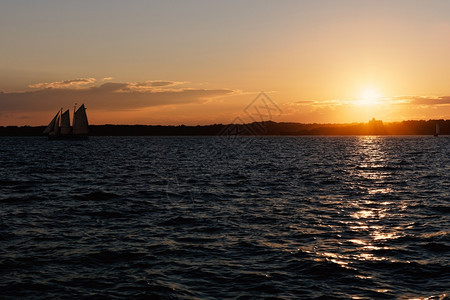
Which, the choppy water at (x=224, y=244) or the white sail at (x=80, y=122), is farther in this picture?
the white sail at (x=80, y=122)

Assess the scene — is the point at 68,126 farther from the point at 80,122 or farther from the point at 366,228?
the point at 366,228

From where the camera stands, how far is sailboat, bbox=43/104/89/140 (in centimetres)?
17550

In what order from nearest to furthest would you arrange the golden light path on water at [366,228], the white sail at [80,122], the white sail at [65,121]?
1. the golden light path on water at [366,228]
2. the white sail at [80,122]
3. the white sail at [65,121]

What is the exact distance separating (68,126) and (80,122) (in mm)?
7814

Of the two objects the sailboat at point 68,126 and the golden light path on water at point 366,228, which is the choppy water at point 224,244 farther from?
the sailboat at point 68,126

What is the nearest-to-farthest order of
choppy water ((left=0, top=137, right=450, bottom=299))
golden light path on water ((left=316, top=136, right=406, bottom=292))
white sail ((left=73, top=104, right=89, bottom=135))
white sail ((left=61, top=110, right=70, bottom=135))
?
choppy water ((left=0, top=137, right=450, bottom=299)) < golden light path on water ((left=316, top=136, right=406, bottom=292)) < white sail ((left=73, top=104, right=89, bottom=135)) < white sail ((left=61, top=110, right=70, bottom=135))

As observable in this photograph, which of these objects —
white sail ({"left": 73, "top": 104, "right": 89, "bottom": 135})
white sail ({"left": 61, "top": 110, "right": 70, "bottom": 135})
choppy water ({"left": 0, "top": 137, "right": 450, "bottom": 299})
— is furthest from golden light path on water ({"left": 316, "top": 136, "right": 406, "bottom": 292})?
white sail ({"left": 61, "top": 110, "right": 70, "bottom": 135})

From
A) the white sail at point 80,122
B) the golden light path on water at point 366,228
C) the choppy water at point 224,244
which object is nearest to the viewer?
the choppy water at point 224,244

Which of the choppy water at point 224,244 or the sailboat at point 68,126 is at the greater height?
the sailboat at point 68,126

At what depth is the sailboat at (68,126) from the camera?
176 m

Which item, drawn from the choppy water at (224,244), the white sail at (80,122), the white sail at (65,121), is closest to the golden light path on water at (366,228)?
the choppy water at (224,244)

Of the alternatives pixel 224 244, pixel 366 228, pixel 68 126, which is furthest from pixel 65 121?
pixel 224 244

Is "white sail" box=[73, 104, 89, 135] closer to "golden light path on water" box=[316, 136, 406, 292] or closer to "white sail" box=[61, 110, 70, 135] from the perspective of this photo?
"white sail" box=[61, 110, 70, 135]

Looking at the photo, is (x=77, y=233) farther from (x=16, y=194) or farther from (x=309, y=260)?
(x=16, y=194)
